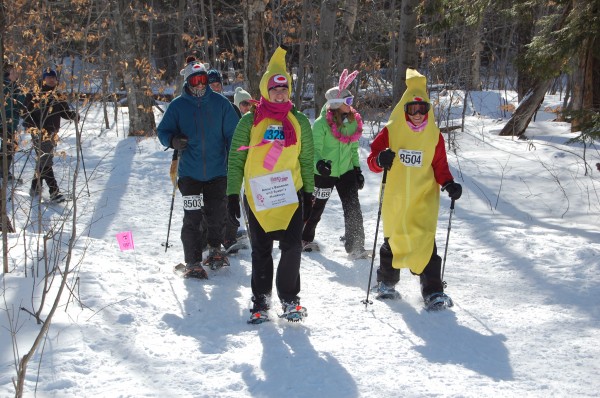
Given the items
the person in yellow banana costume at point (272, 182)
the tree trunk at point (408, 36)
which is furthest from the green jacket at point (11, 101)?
the tree trunk at point (408, 36)

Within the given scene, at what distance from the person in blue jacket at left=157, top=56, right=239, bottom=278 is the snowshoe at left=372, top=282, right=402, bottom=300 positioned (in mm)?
1741

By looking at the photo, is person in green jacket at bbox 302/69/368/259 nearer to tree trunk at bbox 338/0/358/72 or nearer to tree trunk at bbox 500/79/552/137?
tree trunk at bbox 338/0/358/72

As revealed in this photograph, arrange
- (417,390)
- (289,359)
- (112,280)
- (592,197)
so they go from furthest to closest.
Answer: (592,197) → (112,280) → (289,359) → (417,390)

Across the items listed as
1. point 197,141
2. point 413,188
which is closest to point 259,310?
point 413,188

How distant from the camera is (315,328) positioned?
4.96 metres

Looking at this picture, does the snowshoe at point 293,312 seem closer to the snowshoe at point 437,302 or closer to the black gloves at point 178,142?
the snowshoe at point 437,302

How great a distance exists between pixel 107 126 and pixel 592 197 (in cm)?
1376

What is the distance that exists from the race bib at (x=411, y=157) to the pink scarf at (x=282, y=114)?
1007 millimetres

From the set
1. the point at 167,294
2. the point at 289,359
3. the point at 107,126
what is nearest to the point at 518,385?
the point at 289,359

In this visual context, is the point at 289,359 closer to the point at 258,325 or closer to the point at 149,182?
the point at 258,325

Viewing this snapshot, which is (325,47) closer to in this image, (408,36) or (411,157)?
(408,36)

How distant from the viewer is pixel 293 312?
16.5ft

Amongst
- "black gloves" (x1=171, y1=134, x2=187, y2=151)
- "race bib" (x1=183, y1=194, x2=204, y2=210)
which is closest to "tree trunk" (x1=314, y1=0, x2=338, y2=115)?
"race bib" (x1=183, y1=194, x2=204, y2=210)

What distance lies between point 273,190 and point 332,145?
2200 mm
